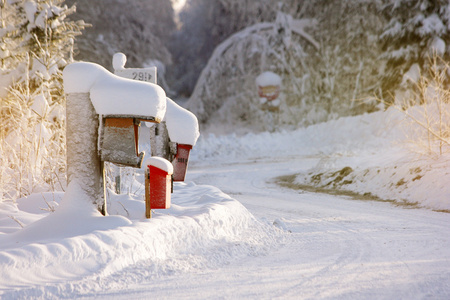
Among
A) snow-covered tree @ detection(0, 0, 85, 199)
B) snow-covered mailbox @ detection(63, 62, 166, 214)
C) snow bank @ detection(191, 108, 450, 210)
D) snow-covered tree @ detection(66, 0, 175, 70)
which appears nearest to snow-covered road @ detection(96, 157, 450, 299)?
snow bank @ detection(191, 108, 450, 210)

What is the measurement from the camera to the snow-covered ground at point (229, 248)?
3.33m

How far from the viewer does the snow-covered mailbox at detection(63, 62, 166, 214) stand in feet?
14.1

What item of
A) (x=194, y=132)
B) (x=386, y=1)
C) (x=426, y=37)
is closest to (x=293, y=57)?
(x=386, y=1)

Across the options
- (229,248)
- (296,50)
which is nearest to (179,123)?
(229,248)

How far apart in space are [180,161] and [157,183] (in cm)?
210

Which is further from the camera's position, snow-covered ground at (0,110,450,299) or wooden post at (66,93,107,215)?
wooden post at (66,93,107,215)

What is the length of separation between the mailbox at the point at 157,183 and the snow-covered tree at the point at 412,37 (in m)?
17.8

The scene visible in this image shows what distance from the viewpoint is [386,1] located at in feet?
71.9

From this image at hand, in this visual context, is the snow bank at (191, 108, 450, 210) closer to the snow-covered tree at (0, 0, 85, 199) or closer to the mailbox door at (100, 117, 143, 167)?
the mailbox door at (100, 117, 143, 167)

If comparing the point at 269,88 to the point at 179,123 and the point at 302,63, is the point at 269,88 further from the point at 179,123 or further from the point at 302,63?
the point at 179,123

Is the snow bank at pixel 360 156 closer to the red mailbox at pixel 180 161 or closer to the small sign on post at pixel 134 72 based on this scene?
the red mailbox at pixel 180 161

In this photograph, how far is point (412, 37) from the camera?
67.7 feet

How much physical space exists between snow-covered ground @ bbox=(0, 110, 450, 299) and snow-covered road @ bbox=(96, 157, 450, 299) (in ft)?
0.04

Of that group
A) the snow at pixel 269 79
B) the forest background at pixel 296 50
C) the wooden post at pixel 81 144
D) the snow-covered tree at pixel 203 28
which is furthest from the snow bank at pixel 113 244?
the snow-covered tree at pixel 203 28
